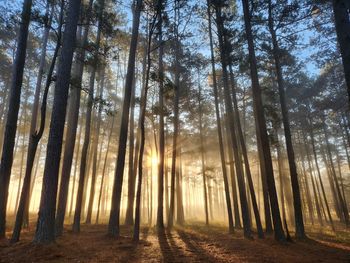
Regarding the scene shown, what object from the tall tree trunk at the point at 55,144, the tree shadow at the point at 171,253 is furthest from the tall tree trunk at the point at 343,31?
the tall tree trunk at the point at 55,144

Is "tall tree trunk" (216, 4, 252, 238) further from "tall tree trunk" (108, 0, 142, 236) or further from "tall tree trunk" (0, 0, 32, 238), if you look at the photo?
"tall tree trunk" (0, 0, 32, 238)

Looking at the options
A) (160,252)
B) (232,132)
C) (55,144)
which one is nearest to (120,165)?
(55,144)

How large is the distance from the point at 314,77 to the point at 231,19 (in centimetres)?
1329

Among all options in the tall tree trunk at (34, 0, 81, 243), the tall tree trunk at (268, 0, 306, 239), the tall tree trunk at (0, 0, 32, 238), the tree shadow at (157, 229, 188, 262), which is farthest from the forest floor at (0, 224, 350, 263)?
the tall tree trunk at (268, 0, 306, 239)

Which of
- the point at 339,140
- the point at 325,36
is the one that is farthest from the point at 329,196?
the point at 325,36

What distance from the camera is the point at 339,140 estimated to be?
29.0 metres

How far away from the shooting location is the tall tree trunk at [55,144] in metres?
7.21

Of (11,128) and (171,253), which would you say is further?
(11,128)

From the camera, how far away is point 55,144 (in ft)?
25.4

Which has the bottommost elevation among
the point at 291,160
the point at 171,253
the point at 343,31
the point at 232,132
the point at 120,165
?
the point at 171,253

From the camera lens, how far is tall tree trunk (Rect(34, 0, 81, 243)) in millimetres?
7211

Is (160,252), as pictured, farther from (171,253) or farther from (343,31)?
(343,31)

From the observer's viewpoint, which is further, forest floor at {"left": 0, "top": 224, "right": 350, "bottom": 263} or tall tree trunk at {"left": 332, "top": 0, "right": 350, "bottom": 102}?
tall tree trunk at {"left": 332, "top": 0, "right": 350, "bottom": 102}

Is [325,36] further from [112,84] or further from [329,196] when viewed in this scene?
[329,196]
